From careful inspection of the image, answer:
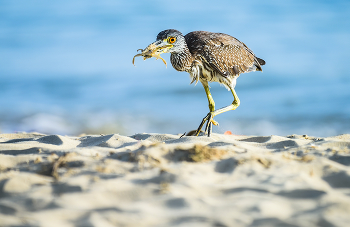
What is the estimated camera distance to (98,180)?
2.76 m

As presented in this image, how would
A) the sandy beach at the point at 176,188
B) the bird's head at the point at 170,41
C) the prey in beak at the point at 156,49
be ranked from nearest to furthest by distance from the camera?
the sandy beach at the point at 176,188, the prey in beak at the point at 156,49, the bird's head at the point at 170,41

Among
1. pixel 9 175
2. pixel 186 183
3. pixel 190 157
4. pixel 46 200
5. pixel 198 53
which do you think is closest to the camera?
pixel 46 200

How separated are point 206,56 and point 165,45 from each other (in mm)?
690

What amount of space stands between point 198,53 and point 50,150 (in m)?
2.77

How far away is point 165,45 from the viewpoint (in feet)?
17.0

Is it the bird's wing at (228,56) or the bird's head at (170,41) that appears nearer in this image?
the bird's head at (170,41)

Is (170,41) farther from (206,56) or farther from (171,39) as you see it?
(206,56)

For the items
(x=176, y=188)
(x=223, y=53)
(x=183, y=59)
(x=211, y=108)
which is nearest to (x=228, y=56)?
(x=223, y=53)

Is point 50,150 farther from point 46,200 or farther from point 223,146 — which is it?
point 223,146

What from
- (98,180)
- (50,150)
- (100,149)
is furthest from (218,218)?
(50,150)

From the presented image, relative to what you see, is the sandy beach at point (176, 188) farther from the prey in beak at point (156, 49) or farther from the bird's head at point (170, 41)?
the bird's head at point (170, 41)

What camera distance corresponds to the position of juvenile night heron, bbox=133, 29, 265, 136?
5191 millimetres

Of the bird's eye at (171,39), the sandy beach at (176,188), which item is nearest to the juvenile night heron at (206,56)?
the bird's eye at (171,39)

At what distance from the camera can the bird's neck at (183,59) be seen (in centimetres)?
528
